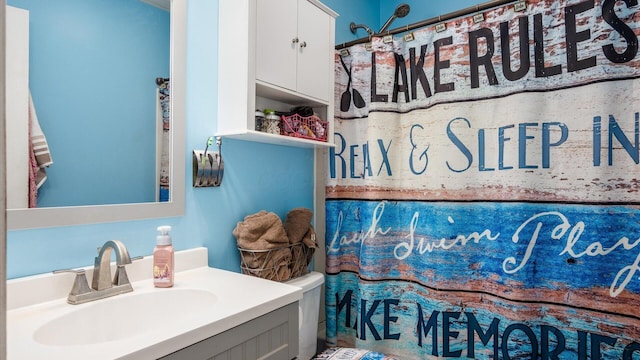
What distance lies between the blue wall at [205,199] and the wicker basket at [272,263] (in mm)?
97

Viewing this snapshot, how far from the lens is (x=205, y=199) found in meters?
1.46

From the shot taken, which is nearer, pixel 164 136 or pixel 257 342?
pixel 257 342

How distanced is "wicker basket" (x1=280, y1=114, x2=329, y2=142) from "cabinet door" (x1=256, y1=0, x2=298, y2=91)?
0.14 metres

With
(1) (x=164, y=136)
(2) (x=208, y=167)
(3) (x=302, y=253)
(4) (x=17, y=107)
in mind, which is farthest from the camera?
(3) (x=302, y=253)

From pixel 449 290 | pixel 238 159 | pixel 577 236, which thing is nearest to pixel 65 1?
pixel 238 159

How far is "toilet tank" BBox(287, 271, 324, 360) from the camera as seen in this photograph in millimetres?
1598

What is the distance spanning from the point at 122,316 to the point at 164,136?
0.61 meters

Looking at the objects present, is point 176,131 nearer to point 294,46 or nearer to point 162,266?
point 162,266

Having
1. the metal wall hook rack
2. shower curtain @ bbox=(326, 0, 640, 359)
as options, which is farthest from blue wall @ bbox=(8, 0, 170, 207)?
shower curtain @ bbox=(326, 0, 640, 359)

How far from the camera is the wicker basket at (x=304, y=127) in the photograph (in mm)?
1604

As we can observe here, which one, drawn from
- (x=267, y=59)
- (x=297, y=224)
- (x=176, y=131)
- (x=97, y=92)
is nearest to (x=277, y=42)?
(x=267, y=59)

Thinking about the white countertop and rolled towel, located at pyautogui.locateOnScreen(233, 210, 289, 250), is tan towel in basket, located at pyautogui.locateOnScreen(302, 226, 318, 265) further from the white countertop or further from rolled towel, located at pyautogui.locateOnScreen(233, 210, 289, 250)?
the white countertop

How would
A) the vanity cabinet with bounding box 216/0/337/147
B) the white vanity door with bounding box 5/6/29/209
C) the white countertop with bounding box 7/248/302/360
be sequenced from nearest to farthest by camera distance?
the white countertop with bounding box 7/248/302/360, the white vanity door with bounding box 5/6/29/209, the vanity cabinet with bounding box 216/0/337/147

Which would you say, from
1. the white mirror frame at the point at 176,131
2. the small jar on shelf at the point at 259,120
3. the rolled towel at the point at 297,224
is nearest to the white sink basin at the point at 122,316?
the white mirror frame at the point at 176,131
